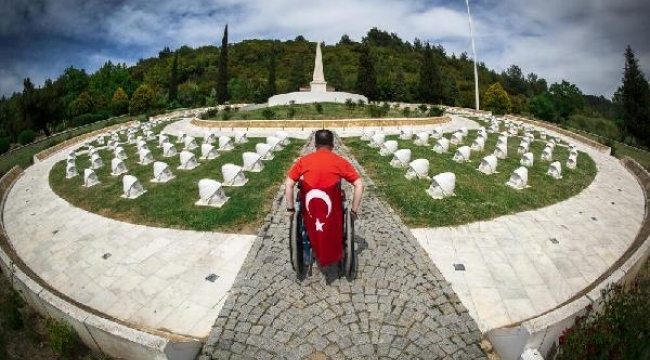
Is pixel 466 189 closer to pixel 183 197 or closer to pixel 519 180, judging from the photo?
pixel 519 180

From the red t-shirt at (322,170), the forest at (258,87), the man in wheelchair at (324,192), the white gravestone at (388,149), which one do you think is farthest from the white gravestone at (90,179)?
the forest at (258,87)

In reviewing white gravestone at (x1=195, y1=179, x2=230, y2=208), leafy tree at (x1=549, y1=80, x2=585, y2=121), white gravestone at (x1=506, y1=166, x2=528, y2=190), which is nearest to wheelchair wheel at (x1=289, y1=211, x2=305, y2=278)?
white gravestone at (x1=195, y1=179, x2=230, y2=208)

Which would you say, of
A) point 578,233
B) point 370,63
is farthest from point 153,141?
point 370,63

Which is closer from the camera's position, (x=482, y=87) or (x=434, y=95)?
(x=434, y=95)

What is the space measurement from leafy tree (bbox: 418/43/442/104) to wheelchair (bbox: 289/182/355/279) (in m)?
46.5

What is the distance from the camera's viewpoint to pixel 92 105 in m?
52.0

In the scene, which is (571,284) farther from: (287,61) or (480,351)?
(287,61)

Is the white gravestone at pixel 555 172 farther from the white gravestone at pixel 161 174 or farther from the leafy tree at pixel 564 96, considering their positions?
the leafy tree at pixel 564 96

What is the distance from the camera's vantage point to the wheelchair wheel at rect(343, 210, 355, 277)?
16.8 ft

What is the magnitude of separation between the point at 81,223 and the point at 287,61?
84107 mm

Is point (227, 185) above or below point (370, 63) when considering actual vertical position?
below

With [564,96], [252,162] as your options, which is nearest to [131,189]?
[252,162]

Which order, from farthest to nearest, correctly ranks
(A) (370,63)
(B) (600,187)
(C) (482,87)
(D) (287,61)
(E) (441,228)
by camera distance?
1. (D) (287,61)
2. (C) (482,87)
3. (A) (370,63)
4. (B) (600,187)
5. (E) (441,228)

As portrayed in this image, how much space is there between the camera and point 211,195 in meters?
9.77
